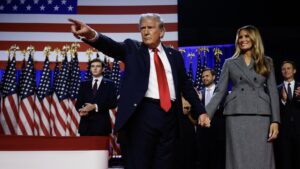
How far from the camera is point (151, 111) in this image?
7.21ft

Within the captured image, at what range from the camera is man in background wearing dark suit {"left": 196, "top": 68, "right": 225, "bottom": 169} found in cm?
505

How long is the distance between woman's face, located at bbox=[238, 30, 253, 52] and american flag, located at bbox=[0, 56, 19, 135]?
15.8 ft

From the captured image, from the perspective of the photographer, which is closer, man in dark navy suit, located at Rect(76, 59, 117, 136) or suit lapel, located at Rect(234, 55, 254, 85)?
suit lapel, located at Rect(234, 55, 254, 85)

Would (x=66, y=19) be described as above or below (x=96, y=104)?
above

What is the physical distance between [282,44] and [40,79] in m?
4.50

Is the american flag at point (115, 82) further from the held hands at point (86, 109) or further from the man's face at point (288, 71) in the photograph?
the man's face at point (288, 71)

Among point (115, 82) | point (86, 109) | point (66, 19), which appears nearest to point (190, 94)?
point (86, 109)

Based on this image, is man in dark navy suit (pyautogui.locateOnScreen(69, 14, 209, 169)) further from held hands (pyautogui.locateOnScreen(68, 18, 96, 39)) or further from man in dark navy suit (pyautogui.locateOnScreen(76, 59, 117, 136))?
man in dark navy suit (pyautogui.locateOnScreen(76, 59, 117, 136))

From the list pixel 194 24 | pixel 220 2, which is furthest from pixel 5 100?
pixel 220 2

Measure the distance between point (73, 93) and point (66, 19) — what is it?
1443 millimetres

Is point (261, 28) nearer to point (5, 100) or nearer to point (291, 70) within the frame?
point (291, 70)

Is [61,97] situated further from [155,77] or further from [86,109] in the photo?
[155,77]

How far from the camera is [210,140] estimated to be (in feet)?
16.7

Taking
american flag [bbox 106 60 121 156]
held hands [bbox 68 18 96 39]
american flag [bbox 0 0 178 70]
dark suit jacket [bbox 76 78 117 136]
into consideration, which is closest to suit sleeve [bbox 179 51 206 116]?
held hands [bbox 68 18 96 39]
